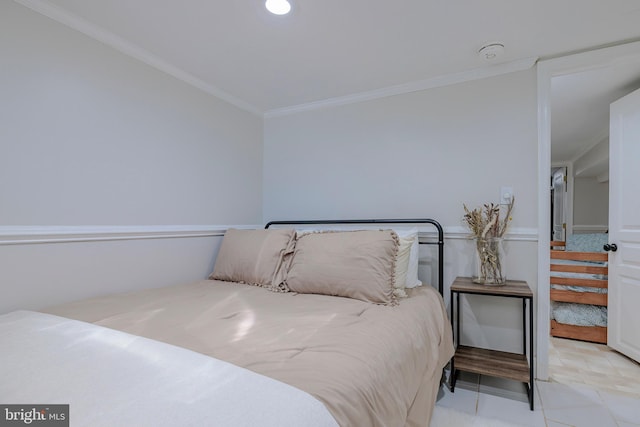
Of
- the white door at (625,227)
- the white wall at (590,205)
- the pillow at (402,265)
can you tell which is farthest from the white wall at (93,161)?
the white wall at (590,205)

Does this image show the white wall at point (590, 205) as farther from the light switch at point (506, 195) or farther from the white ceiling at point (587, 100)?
the light switch at point (506, 195)

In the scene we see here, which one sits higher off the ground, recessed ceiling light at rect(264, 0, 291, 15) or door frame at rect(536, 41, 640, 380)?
recessed ceiling light at rect(264, 0, 291, 15)

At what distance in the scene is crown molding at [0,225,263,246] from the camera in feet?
5.13

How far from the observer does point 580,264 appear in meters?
3.07

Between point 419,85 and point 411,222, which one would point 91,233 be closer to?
point 411,222

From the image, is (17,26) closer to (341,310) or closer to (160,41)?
(160,41)

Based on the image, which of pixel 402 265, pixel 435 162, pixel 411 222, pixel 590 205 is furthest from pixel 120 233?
pixel 590 205

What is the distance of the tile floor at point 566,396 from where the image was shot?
67.5 inches

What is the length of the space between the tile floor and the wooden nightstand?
0.26 ft

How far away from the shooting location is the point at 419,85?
247 cm

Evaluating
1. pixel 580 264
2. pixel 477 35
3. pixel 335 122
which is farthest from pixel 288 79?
pixel 580 264

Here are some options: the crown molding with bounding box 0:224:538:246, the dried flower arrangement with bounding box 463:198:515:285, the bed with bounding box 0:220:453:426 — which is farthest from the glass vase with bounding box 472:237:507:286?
the bed with bounding box 0:220:453:426

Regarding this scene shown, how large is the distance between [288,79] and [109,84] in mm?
1164

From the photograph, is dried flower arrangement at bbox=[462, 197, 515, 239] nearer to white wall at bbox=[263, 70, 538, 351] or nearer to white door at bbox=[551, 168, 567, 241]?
white wall at bbox=[263, 70, 538, 351]
